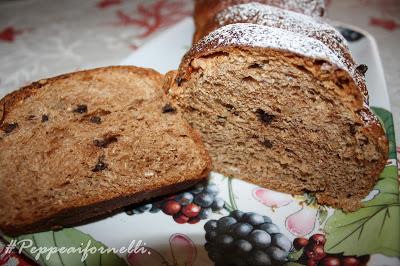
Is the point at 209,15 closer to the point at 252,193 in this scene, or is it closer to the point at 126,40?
the point at 126,40

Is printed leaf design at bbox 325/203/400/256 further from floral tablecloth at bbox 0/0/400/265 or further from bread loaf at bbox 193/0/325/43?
bread loaf at bbox 193/0/325/43

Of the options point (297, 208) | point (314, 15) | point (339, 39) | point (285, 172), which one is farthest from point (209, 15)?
point (297, 208)

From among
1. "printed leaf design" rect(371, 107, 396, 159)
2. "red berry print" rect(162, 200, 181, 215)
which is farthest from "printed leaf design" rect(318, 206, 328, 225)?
"red berry print" rect(162, 200, 181, 215)

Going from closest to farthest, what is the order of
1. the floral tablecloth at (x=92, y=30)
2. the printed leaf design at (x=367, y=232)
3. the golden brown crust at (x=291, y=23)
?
the printed leaf design at (x=367, y=232) < the golden brown crust at (x=291, y=23) < the floral tablecloth at (x=92, y=30)

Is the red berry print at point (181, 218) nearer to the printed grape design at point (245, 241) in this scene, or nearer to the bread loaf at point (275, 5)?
the printed grape design at point (245, 241)

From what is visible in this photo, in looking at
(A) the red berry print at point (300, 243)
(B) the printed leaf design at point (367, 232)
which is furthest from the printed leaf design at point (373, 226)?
(A) the red berry print at point (300, 243)
